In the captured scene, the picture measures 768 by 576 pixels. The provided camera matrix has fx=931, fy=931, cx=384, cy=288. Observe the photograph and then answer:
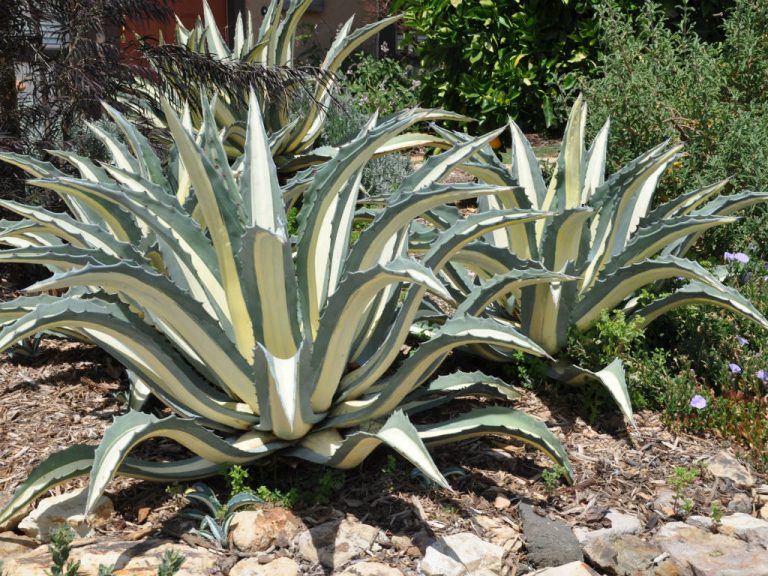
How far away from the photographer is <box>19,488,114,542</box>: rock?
2701 millimetres

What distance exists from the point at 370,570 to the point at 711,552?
100cm

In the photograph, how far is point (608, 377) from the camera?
3188mm

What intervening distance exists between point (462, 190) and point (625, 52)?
3.04m

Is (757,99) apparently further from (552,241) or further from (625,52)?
(552,241)

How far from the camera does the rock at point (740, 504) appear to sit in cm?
300

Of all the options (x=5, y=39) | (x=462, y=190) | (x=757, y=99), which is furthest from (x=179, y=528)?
(x=757, y=99)

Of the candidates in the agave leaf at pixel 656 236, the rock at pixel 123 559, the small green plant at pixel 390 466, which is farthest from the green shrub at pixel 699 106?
the rock at pixel 123 559

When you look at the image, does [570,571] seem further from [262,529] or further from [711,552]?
[262,529]

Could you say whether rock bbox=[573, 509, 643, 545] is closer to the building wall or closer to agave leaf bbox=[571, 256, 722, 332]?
agave leaf bbox=[571, 256, 722, 332]

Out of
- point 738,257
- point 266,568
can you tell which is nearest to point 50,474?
point 266,568

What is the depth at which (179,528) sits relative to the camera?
2.71 m

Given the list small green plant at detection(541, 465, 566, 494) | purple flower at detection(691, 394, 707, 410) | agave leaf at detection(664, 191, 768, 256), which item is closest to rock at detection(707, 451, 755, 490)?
purple flower at detection(691, 394, 707, 410)

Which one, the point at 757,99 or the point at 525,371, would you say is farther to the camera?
the point at 757,99

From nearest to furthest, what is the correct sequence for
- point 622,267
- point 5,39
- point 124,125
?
1. point 622,267
2. point 124,125
3. point 5,39
